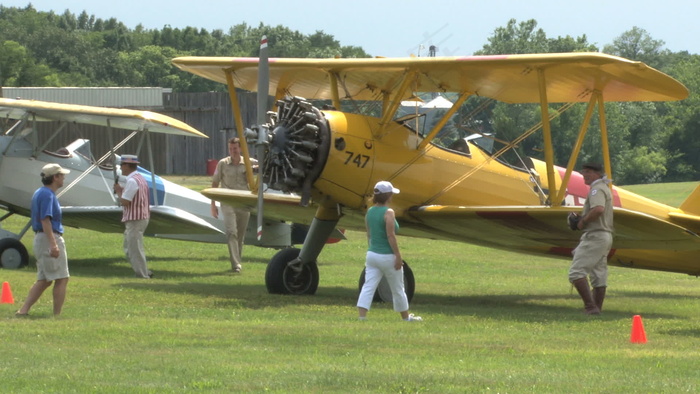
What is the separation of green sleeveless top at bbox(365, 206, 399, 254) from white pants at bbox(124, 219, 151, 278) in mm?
5548

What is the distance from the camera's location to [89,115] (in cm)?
1853

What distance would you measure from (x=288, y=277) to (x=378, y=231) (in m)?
3.37

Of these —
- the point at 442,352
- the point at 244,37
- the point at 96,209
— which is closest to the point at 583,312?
the point at 442,352

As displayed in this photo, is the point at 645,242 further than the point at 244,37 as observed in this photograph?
No

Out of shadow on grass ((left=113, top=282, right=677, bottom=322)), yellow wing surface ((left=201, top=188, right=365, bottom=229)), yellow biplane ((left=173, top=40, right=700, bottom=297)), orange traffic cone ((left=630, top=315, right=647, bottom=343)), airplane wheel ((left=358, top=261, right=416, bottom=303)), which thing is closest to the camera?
orange traffic cone ((left=630, top=315, right=647, bottom=343))

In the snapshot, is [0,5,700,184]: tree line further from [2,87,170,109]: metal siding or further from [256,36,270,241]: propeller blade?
[2,87,170,109]: metal siding

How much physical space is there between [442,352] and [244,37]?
6102 inches

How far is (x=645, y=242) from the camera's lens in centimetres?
1407

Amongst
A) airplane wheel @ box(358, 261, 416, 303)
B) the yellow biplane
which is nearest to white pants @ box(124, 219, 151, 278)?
the yellow biplane

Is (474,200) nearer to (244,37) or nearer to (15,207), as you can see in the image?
(15,207)

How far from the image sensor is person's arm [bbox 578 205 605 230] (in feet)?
42.8

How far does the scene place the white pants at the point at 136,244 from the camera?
16609mm

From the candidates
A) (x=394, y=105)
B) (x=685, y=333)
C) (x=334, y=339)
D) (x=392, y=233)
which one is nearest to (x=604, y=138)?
(x=394, y=105)

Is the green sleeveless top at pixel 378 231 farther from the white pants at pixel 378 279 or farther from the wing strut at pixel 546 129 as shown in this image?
the wing strut at pixel 546 129
